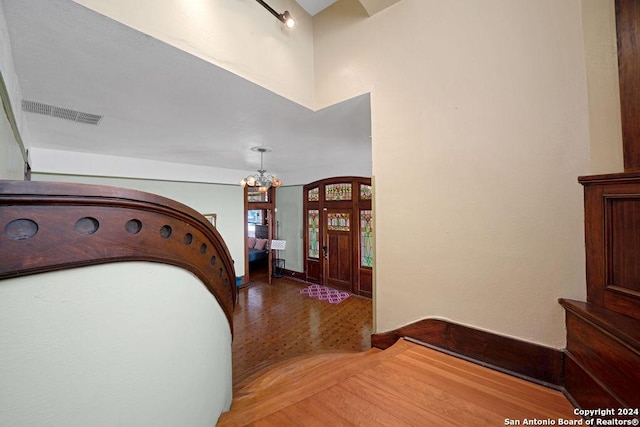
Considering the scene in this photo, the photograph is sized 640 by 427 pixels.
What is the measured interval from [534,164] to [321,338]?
10.3 feet

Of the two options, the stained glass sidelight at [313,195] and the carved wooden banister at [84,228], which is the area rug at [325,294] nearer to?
the stained glass sidelight at [313,195]

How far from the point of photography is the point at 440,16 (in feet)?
4.87

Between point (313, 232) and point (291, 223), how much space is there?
75cm

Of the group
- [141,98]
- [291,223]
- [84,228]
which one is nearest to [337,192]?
[291,223]

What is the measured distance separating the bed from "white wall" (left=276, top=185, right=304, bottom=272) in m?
0.78

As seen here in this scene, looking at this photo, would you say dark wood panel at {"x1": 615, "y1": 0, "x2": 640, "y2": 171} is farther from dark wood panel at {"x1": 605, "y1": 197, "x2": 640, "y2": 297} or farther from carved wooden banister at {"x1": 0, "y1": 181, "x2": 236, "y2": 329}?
carved wooden banister at {"x1": 0, "y1": 181, "x2": 236, "y2": 329}

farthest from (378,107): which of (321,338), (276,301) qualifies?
(276,301)

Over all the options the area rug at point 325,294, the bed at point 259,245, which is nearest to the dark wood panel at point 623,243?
the area rug at point 325,294

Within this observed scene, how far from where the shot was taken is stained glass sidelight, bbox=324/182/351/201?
17.1 feet

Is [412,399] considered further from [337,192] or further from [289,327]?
[337,192]

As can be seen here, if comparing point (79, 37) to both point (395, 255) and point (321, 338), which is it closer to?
point (395, 255)

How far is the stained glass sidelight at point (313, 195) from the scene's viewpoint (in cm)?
575

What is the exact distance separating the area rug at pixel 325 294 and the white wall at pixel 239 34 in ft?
12.5

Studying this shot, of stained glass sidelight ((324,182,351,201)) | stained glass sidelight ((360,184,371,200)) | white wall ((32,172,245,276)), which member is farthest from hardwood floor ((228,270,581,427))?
white wall ((32,172,245,276))
